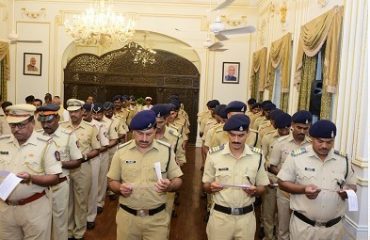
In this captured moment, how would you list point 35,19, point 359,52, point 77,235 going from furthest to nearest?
point 35,19 < point 77,235 < point 359,52

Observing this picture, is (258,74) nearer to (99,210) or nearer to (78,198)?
(99,210)

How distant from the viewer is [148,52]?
12.8 m

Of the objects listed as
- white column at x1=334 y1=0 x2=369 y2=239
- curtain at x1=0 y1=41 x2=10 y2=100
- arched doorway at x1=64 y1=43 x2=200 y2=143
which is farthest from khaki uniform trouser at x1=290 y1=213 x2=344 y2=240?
curtain at x1=0 y1=41 x2=10 y2=100

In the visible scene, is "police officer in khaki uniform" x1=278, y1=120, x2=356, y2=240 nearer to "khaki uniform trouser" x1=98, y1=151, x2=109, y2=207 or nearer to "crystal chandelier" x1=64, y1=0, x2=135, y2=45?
"khaki uniform trouser" x1=98, y1=151, x2=109, y2=207

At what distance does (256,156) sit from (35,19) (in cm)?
1034

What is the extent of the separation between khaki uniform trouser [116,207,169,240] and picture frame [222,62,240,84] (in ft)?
30.6

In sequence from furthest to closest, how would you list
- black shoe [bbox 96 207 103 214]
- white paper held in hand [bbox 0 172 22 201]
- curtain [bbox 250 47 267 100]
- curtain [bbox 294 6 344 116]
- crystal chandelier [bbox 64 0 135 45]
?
curtain [bbox 250 47 267 100] < crystal chandelier [bbox 64 0 135 45] < black shoe [bbox 96 207 103 214] < curtain [bbox 294 6 344 116] < white paper held in hand [bbox 0 172 22 201]

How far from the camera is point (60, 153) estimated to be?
401 cm

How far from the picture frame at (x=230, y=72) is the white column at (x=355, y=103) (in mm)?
7270

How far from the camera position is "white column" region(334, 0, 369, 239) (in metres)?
4.26

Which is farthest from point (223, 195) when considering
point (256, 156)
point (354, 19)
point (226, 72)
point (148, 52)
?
point (148, 52)

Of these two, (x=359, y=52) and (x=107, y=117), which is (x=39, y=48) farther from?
(x=359, y=52)

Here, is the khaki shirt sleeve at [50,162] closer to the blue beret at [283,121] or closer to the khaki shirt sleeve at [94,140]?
the khaki shirt sleeve at [94,140]

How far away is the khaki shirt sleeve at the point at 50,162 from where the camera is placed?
3148 millimetres
